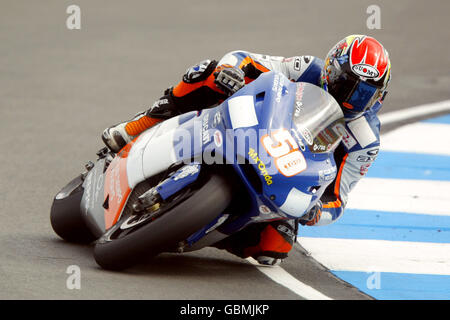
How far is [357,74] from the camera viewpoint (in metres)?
5.83

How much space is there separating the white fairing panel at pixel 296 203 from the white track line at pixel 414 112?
5464 mm

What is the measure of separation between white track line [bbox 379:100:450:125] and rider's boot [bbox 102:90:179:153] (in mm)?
4687

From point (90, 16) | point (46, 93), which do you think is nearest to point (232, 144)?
point (46, 93)

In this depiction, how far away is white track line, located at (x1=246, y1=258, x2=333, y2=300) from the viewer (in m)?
5.82

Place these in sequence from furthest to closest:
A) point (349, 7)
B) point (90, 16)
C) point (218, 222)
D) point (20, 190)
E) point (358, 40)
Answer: point (349, 7) → point (90, 16) → point (20, 190) → point (358, 40) → point (218, 222)

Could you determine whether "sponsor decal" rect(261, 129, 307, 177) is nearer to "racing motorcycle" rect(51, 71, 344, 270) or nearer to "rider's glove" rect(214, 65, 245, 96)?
"racing motorcycle" rect(51, 71, 344, 270)

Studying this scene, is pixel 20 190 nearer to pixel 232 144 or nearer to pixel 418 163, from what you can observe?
pixel 232 144

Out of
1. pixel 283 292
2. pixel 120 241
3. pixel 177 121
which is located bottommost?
pixel 283 292

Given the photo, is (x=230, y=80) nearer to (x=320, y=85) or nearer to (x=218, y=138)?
(x=218, y=138)

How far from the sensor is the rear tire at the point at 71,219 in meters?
6.49

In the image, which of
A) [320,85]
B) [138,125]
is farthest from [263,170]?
[138,125]

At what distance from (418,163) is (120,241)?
4827 mm

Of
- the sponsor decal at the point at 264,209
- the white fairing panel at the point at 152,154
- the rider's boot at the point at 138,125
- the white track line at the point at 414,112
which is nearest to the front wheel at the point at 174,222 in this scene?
the sponsor decal at the point at 264,209

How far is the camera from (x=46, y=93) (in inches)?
425
